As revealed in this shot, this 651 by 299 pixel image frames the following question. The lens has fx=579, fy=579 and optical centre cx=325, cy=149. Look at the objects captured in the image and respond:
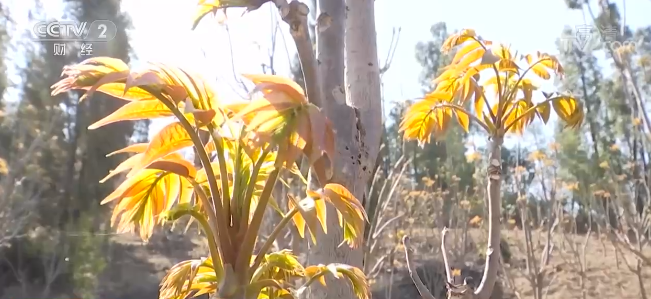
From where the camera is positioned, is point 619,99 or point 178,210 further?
point 619,99

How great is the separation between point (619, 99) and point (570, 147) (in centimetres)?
63

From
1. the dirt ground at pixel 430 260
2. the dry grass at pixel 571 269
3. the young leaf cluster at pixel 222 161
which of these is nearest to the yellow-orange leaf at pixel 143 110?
the young leaf cluster at pixel 222 161

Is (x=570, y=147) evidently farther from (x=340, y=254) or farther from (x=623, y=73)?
(x=340, y=254)

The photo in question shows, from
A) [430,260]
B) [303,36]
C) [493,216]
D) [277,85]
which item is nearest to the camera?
[277,85]

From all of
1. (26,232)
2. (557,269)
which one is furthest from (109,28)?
(557,269)

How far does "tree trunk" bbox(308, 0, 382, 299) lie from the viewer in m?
0.64

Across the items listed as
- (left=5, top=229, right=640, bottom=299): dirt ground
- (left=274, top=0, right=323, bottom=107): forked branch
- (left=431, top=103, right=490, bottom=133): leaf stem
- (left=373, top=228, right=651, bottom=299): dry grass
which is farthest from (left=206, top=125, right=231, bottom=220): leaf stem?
(left=373, top=228, right=651, bottom=299): dry grass

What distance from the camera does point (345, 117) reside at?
0.65 m

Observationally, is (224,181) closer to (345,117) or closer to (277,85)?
(277,85)

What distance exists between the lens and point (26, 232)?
2.67 m

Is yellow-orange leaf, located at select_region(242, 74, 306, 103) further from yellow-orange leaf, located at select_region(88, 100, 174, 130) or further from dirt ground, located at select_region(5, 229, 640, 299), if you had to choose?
dirt ground, located at select_region(5, 229, 640, 299)

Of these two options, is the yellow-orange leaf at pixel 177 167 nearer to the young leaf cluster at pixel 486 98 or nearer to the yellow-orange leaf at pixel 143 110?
the yellow-orange leaf at pixel 143 110

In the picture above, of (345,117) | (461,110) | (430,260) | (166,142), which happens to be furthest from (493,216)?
(430,260)

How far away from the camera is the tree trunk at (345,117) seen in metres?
0.64
